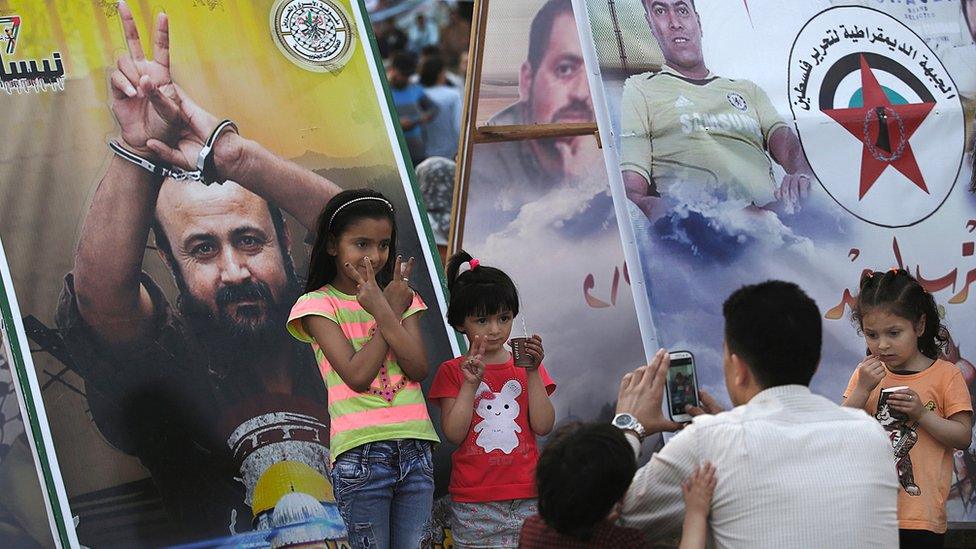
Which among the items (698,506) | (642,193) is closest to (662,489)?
(698,506)

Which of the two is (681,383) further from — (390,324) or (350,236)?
(350,236)

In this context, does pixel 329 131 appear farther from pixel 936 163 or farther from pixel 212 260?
pixel 936 163

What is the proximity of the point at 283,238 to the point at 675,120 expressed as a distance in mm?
1394

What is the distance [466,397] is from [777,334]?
1085 mm

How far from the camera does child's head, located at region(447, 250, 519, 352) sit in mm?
3299

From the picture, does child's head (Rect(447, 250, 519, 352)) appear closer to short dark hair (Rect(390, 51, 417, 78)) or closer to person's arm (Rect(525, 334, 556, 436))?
person's arm (Rect(525, 334, 556, 436))

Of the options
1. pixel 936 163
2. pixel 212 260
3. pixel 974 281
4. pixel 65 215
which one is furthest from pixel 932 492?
pixel 65 215

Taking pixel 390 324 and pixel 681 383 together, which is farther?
pixel 681 383

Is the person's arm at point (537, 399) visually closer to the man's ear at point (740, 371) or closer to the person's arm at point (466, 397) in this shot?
the person's arm at point (466, 397)

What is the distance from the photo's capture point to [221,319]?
12.3 feet

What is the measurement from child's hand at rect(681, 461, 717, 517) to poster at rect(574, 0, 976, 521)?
1.62 meters

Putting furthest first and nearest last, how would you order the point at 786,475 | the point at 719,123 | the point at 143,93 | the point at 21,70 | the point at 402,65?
the point at 402,65 → the point at 719,123 → the point at 143,93 → the point at 21,70 → the point at 786,475

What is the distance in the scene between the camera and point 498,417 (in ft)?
10.9

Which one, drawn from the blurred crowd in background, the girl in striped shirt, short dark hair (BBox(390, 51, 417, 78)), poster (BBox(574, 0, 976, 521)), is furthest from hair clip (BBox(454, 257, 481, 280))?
short dark hair (BBox(390, 51, 417, 78))
